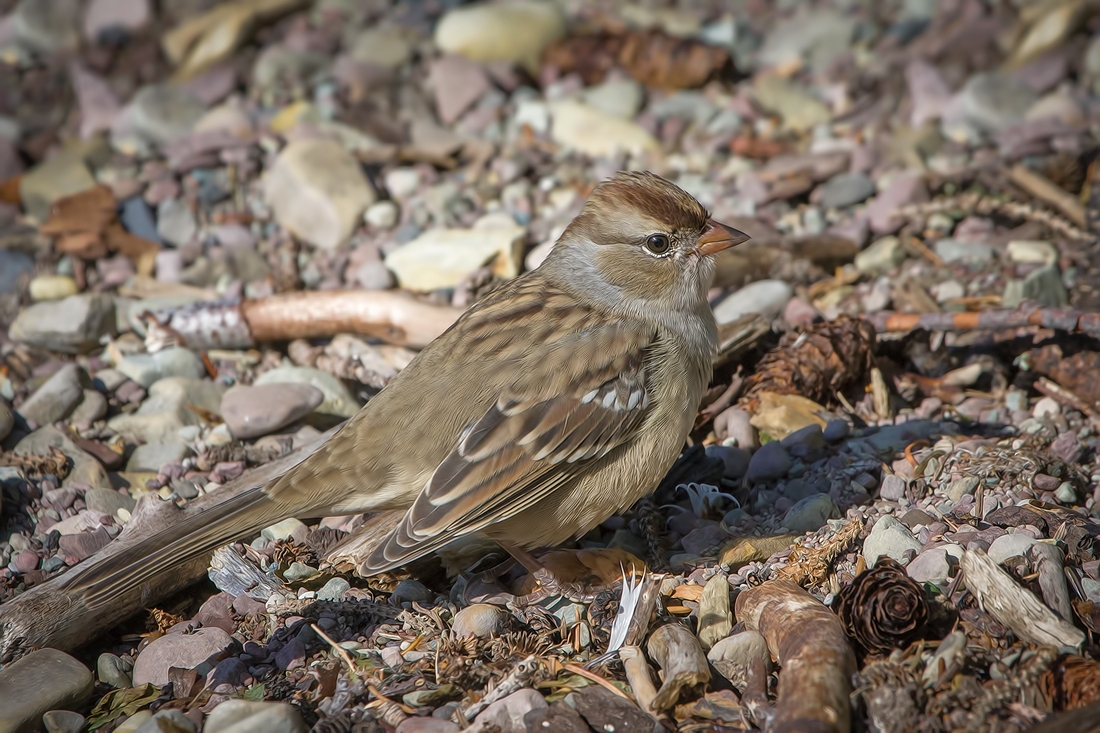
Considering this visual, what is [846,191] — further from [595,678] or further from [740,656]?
[595,678]

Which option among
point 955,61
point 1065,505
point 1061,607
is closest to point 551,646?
point 1061,607

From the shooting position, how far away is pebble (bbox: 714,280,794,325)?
15.9ft

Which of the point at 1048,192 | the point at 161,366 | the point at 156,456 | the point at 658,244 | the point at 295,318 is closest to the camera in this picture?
the point at 658,244

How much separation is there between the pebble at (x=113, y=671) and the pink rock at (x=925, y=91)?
5190mm

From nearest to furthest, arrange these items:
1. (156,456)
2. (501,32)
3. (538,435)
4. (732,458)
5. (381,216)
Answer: (538,435), (732,458), (156,456), (381,216), (501,32)

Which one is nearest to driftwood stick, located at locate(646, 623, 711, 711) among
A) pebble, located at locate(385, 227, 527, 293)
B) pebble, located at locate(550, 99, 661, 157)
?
pebble, located at locate(385, 227, 527, 293)

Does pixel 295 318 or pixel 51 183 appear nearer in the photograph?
pixel 295 318

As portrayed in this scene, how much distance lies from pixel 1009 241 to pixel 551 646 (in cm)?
338

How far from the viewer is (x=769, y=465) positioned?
3965 millimetres

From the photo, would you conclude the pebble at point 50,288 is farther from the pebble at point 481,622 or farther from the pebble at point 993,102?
the pebble at point 993,102

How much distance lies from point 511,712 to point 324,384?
209 cm

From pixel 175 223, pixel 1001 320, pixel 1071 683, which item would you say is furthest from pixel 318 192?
pixel 1071 683

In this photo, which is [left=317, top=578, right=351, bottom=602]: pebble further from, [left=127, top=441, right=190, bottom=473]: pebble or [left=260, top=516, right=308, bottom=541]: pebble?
[left=127, top=441, right=190, bottom=473]: pebble

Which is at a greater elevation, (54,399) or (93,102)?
(93,102)
